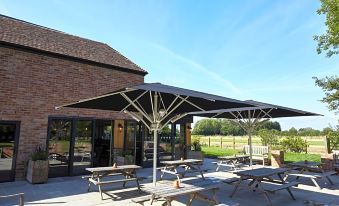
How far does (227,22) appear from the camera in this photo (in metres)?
11.3

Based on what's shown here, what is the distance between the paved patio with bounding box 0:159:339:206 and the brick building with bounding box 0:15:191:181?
64.4 inches

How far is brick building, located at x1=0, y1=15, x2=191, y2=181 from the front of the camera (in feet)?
29.4

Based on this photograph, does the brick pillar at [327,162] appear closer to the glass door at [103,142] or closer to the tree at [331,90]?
the tree at [331,90]

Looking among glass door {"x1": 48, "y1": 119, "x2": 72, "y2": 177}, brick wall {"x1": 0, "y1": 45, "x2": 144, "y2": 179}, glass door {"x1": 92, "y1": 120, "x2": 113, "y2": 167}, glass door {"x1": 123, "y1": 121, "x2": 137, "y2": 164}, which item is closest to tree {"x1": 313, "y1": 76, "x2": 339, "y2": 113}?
glass door {"x1": 123, "y1": 121, "x2": 137, "y2": 164}

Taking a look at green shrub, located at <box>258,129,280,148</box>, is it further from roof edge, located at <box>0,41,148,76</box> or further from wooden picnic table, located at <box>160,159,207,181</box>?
roof edge, located at <box>0,41,148,76</box>

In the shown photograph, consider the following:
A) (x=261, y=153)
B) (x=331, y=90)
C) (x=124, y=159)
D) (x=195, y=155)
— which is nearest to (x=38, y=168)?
(x=124, y=159)

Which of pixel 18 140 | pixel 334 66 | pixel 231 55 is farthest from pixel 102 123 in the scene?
pixel 334 66

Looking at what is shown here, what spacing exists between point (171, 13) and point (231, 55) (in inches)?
229

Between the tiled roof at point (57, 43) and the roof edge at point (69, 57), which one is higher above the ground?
the tiled roof at point (57, 43)

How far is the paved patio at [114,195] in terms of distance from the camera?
6.18 m

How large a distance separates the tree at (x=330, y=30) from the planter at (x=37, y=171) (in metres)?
17.2

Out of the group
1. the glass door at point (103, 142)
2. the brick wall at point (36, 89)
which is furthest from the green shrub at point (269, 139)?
the brick wall at point (36, 89)

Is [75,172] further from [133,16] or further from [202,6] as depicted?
[202,6]

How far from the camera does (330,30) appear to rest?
625 inches
